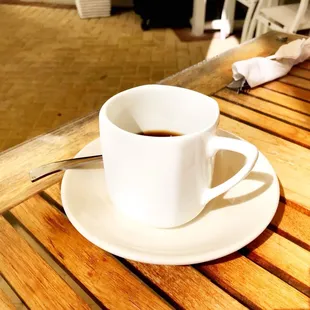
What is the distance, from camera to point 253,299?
31cm

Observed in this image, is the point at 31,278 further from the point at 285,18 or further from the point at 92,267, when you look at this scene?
the point at 285,18

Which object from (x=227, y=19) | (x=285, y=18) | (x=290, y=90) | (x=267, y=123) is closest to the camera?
(x=267, y=123)

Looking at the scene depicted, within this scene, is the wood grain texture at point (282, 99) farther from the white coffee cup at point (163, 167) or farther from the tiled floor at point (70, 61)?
the tiled floor at point (70, 61)

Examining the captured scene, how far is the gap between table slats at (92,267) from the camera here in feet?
1.03

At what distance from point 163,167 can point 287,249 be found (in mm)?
146

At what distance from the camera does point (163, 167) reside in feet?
1.04

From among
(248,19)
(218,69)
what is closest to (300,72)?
(218,69)

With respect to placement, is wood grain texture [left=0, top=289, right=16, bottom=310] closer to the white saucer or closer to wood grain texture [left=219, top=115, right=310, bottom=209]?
the white saucer

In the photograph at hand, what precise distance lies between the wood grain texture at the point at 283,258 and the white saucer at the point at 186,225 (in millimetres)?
28

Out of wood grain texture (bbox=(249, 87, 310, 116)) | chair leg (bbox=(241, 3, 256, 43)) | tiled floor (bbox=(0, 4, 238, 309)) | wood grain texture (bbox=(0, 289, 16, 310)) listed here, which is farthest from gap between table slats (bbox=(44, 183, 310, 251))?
chair leg (bbox=(241, 3, 256, 43))

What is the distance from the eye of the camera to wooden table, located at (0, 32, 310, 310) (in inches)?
12.4

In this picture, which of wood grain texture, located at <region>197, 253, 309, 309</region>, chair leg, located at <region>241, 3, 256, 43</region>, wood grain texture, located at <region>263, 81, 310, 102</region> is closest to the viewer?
wood grain texture, located at <region>197, 253, 309, 309</region>

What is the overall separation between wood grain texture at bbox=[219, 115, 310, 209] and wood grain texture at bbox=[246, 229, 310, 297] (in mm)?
68

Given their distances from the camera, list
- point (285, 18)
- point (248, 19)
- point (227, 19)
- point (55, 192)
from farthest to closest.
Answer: point (227, 19) < point (248, 19) < point (285, 18) < point (55, 192)
